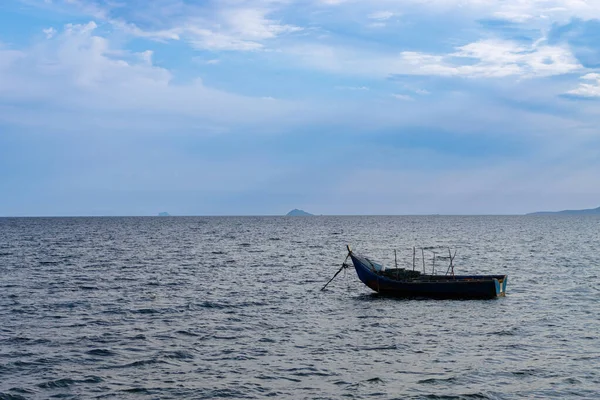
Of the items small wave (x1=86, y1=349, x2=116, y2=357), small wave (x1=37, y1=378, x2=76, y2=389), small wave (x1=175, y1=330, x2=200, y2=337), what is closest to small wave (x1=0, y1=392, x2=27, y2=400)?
small wave (x1=37, y1=378, x2=76, y2=389)

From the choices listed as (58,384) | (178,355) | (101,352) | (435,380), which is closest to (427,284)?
(435,380)

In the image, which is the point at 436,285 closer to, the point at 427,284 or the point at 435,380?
the point at 427,284

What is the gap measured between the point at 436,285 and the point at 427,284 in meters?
0.58

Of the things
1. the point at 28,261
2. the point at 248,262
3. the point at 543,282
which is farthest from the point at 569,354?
the point at 28,261

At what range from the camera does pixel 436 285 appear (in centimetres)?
3719

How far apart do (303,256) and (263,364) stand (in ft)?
164

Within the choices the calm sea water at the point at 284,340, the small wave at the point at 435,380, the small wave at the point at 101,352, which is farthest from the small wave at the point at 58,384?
the small wave at the point at 435,380

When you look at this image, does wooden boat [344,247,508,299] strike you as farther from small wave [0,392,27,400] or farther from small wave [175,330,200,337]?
small wave [0,392,27,400]

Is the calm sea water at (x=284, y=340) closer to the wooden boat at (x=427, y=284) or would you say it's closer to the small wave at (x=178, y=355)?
the small wave at (x=178, y=355)

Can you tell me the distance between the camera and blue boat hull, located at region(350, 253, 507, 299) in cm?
3694

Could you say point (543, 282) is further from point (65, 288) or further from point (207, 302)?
point (65, 288)

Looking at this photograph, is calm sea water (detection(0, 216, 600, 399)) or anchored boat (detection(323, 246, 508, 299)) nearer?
calm sea water (detection(0, 216, 600, 399))

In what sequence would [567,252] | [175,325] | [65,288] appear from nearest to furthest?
[175,325], [65,288], [567,252]

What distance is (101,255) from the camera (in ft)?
229
